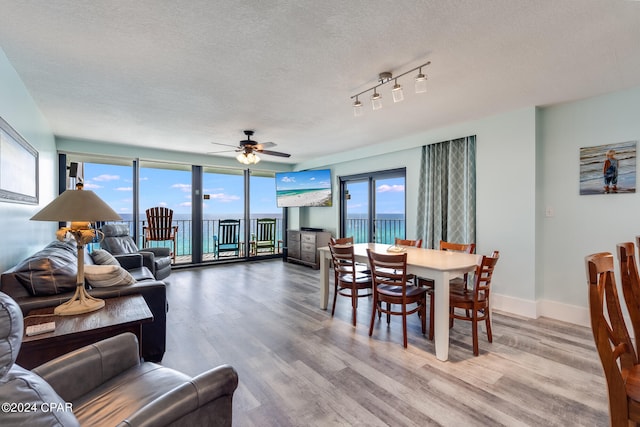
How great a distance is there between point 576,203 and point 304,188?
187 inches

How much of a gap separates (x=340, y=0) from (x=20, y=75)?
9.60 ft

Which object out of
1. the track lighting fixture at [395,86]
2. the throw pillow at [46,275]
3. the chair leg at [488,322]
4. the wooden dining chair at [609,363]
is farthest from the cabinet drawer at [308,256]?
the wooden dining chair at [609,363]

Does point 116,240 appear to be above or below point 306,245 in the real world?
above

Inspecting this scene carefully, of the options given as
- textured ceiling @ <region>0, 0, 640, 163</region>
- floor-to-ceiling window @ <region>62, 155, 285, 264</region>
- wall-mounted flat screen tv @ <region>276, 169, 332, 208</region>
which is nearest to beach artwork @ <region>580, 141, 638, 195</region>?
textured ceiling @ <region>0, 0, 640, 163</region>

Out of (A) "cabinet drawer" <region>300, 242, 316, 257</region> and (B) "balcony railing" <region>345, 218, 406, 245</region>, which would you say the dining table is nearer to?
(B) "balcony railing" <region>345, 218, 406, 245</region>

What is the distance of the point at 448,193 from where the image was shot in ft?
13.8

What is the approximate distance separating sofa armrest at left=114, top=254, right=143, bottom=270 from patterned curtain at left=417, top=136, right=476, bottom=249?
4.12m

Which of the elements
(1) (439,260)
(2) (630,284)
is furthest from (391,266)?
(2) (630,284)

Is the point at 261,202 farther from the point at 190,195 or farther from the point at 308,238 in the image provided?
the point at 308,238

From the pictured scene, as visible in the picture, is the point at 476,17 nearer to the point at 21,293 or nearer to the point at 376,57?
the point at 376,57

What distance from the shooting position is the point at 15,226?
8.32 ft

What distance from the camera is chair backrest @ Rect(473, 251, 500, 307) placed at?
8.02 ft

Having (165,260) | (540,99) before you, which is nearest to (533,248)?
(540,99)

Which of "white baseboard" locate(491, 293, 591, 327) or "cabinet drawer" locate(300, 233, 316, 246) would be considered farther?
"cabinet drawer" locate(300, 233, 316, 246)
